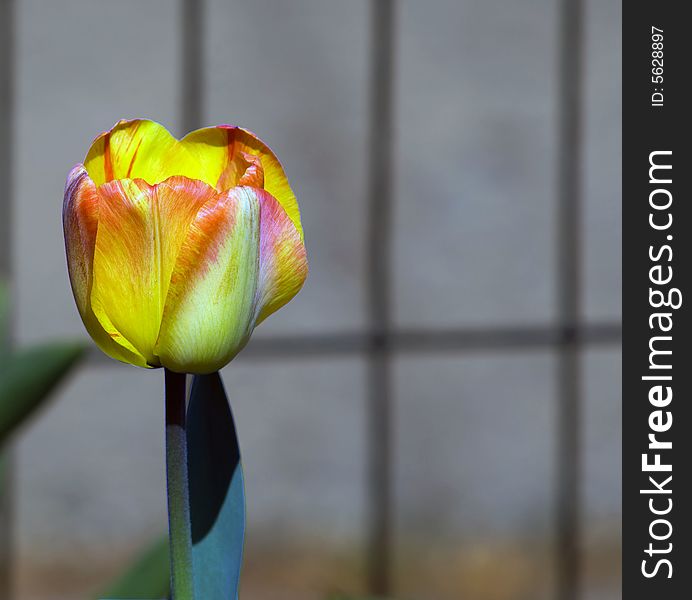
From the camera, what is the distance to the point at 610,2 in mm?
1749

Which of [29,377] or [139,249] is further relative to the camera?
[29,377]

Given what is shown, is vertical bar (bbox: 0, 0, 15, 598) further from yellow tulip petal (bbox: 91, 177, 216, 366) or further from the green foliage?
yellow tulip petal (bbox: 91, 177, 216, 366)

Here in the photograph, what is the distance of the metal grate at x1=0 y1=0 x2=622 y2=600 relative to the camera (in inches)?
65.2

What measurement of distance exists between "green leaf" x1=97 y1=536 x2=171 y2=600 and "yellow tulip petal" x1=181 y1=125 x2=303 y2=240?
49 centimetres

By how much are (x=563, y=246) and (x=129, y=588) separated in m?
1.17

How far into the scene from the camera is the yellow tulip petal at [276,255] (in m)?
0.28

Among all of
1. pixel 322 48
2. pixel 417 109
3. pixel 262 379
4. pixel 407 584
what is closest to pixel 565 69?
pixel 417 109

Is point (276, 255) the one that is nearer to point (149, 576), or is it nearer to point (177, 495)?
point (177, 495)

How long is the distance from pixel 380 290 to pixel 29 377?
1.17 metres

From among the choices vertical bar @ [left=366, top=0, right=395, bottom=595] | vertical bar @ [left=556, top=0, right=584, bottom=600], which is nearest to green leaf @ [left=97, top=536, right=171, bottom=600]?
vertical bar @ [left=366, top=0, right=395, bottom=595]

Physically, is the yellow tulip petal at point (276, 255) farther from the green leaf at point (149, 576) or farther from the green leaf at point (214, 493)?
the green leaf at point (149, 576)

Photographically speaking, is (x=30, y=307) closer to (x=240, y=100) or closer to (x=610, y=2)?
(x=240, y=100)

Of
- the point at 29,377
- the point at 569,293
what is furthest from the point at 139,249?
the point at 569,293

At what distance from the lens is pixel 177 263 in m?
0.27
